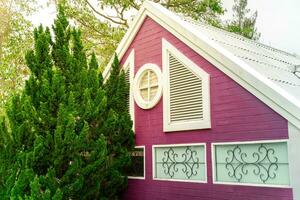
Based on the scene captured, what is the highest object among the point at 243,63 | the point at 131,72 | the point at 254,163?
the point at 131,72

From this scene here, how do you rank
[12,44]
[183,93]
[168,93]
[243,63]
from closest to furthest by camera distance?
[243,63] → [183,93] → [168,93] → [12,44]

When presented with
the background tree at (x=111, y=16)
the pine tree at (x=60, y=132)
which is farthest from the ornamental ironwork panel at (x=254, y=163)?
the background tree at (x=111, y=16)

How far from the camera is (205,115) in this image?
23.5 ft

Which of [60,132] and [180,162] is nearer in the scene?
[60,132]

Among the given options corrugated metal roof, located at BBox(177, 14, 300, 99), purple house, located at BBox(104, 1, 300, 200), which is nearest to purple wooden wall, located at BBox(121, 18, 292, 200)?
purple house, located at BBox(104, 1, 300, 200)

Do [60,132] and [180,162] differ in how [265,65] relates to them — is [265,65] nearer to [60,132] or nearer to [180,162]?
[180,162]

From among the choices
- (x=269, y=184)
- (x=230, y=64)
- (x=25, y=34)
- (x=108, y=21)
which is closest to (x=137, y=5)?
(x=108, y=21)

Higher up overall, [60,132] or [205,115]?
[205,115]

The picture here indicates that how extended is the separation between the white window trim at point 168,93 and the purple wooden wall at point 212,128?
88mm

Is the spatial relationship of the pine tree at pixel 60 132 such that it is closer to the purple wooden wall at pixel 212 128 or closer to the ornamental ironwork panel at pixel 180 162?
the purple wooden wall at pixel 212 128

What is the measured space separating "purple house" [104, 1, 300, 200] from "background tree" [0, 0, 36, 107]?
27.6 feet

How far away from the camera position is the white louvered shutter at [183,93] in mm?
7461

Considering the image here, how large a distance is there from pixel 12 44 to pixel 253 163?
43.0 feet

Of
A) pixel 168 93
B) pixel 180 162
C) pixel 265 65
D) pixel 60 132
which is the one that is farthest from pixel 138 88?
pixel 265 65
